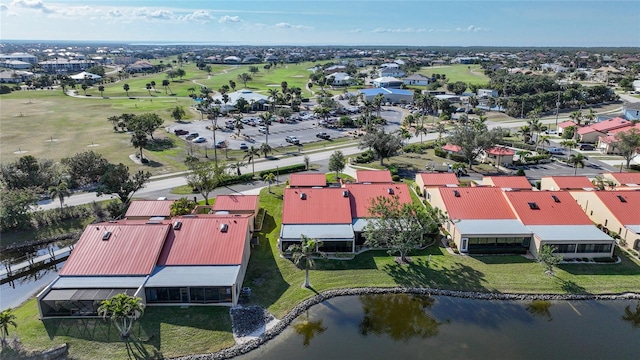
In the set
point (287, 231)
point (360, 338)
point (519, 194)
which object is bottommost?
point (360, 338)

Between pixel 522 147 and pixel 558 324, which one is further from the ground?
pixel 522 147

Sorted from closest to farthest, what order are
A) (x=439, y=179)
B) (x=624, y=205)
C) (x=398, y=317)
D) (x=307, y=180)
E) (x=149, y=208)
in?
(x=398, y=317)
(x=624, y=205)
(x=149, y=208)
(x=307, y=180)
(x=439, y=179)

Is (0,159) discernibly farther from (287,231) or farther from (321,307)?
(321,307)

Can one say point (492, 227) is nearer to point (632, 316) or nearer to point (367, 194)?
point (632, 316)

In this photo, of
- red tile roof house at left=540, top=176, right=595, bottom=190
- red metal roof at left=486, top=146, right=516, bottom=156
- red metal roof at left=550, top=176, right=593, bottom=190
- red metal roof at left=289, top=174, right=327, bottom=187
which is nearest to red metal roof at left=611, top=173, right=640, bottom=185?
red tile roof house at left=540, top=176, right=595, bottom=190

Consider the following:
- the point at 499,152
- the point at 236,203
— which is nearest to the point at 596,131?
the point at 499,152

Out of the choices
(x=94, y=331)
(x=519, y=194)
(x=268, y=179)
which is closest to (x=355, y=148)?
(x=268, y=179)

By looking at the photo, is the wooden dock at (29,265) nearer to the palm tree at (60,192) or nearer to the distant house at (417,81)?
the palm tree at (60,192)
